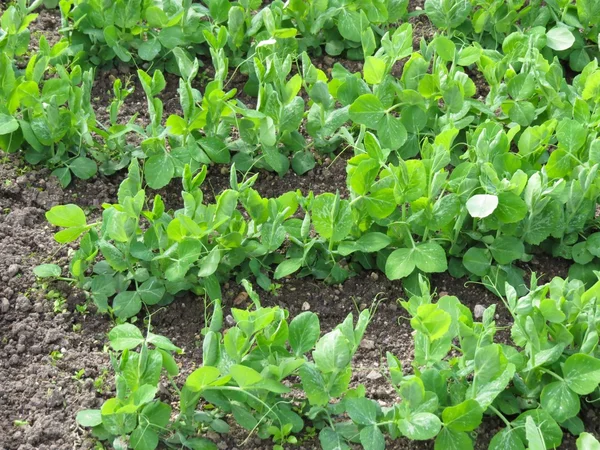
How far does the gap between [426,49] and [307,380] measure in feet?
5.21

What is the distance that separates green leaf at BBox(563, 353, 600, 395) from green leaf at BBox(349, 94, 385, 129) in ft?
3.80

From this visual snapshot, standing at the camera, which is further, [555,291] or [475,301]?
[475,301]

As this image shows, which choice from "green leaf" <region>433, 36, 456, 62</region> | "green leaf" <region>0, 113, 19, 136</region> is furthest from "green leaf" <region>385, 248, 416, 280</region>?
"green leaf" <region>0, 113, 19, 136</region>

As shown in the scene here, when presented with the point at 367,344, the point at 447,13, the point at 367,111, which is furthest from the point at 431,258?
the point at 447,13

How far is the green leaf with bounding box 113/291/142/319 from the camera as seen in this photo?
279cm

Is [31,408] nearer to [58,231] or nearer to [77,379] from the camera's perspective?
[77,379]

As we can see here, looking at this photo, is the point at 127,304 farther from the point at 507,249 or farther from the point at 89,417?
the point at 507,249

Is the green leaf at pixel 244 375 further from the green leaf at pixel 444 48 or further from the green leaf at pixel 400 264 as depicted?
the green leaf at pixel 444 48

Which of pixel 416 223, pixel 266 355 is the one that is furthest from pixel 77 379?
pixel 416 223

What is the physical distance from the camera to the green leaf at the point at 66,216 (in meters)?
2.78

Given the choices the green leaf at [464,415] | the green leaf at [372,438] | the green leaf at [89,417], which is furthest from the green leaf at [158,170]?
the green leaf at [464,415]

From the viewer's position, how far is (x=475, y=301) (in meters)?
3.00

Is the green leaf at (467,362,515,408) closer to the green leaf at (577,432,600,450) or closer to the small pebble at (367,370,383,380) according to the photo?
the green leaf at (577,432,600,450)

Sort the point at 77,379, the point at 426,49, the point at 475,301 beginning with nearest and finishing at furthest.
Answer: the point at 77,379, the point at 475,301, the point at 426,49
